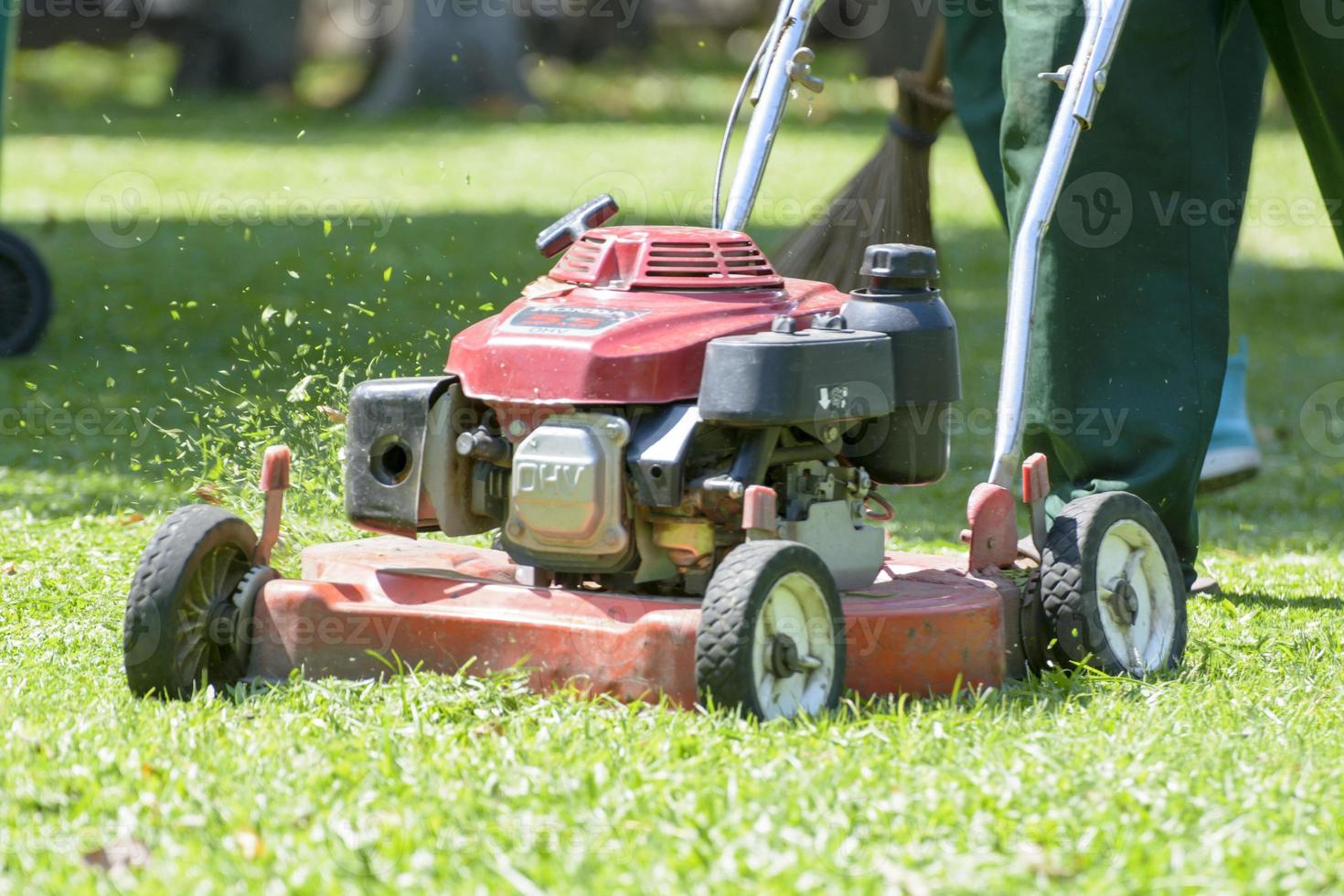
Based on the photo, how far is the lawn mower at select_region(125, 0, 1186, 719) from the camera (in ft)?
9.57

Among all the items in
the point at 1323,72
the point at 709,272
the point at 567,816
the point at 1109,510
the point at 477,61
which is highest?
the point at 477,61

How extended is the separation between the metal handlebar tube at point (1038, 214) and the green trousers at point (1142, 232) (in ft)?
1.20

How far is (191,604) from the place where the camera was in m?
3.06

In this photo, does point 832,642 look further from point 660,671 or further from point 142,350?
point 142,350

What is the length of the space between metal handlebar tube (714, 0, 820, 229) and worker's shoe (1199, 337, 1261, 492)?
6.07ft

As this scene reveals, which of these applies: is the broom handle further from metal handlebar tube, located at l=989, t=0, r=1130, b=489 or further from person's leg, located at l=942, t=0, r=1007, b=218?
metal handlebar tube, located at l=989, t=0, r=1130, b=489

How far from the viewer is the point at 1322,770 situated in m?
2.64

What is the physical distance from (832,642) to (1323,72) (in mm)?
1703

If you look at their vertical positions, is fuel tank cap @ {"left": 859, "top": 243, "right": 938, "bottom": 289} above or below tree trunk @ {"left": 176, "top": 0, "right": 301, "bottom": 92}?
below

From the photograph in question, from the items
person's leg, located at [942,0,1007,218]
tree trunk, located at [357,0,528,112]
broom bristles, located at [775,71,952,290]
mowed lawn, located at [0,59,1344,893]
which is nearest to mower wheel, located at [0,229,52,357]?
mowed lawn, located at [0,59,1344,893]

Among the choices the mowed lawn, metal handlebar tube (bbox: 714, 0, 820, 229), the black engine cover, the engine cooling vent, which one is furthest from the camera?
metal handlebar tube (bbox: 714, 0, 820, 229)

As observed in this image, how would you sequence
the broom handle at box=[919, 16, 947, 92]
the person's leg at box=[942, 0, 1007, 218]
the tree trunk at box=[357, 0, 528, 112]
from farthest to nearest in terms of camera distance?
the tree trunk at box=[357, 0, 528, 112] → the broom handle at box=[919, 16, 947, 92] → the person's leg at box=[942, 0, 1007, 218]

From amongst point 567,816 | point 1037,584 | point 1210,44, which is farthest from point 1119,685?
point 1210,44

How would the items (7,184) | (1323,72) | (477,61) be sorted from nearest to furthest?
(1323,72) < (7,184) < (477,61)
